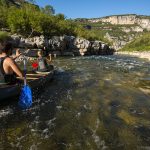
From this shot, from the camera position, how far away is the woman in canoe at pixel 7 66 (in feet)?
40.5

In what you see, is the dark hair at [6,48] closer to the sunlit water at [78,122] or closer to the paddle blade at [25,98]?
the paddle blade at [25,98]

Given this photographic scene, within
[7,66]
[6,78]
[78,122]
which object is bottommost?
[78,122]

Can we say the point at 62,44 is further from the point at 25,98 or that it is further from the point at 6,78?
the point at 25,98

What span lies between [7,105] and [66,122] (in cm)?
394

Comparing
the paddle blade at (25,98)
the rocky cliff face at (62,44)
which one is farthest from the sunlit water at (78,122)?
the rocky cliff face at (62,44)

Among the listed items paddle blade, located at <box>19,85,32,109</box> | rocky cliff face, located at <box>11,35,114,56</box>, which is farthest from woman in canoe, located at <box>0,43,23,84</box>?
rocky cliff face, located at <box>11,35,114,56</box>

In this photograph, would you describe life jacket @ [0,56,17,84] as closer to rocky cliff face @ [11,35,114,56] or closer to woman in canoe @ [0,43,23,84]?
woman in canoe @ [0,43,23,84]

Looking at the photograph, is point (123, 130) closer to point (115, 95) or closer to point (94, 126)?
point (94, 126)

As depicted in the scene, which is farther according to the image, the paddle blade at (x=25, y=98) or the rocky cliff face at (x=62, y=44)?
the rocky cliff face at (x=62, y=44)

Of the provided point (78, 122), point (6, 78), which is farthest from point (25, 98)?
point (78, 122)

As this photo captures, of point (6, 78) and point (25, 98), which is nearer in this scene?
point (25, 98)

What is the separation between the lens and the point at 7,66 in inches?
515

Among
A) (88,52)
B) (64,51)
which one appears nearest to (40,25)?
(64,51)

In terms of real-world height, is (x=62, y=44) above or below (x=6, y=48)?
above
